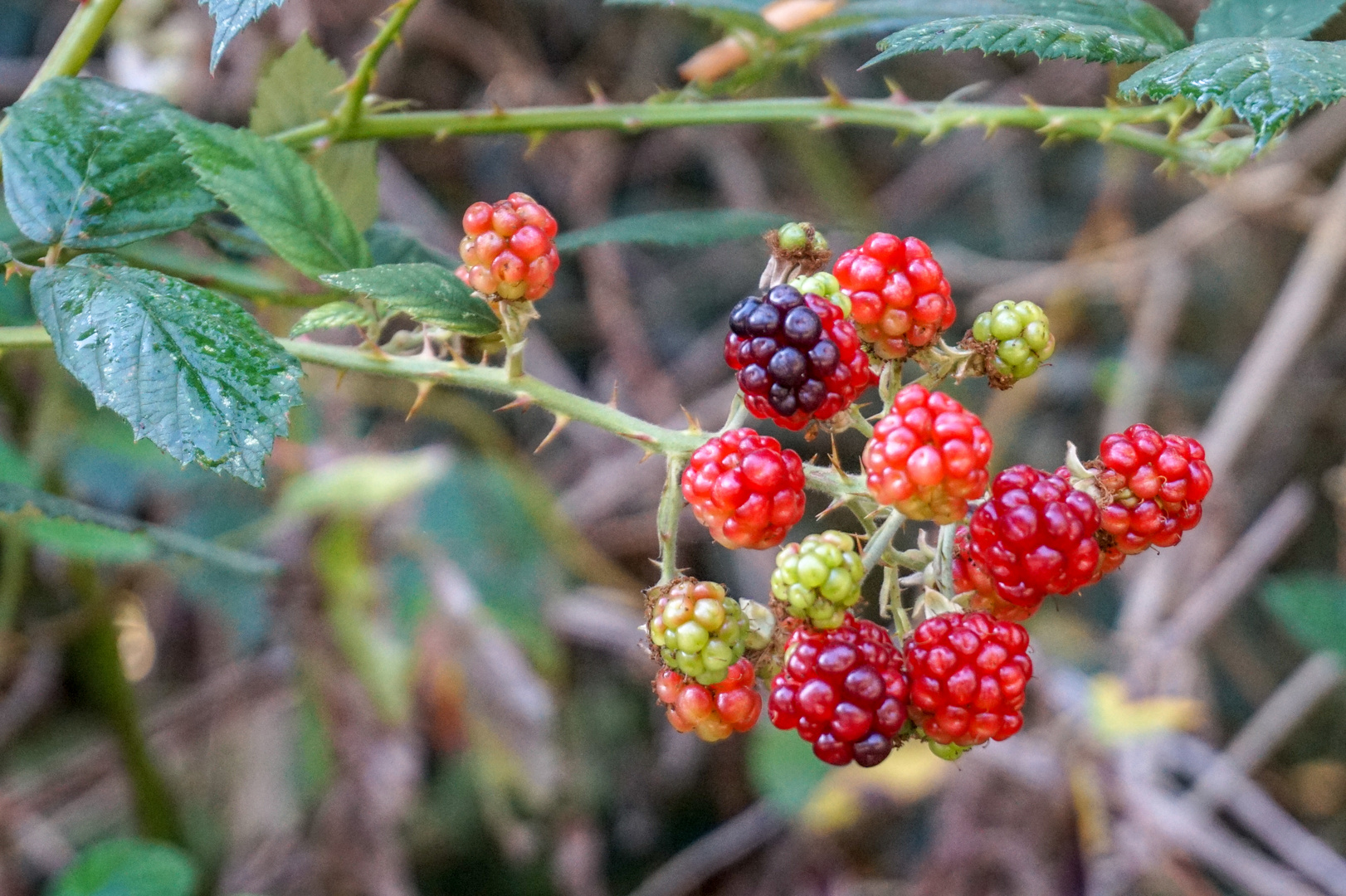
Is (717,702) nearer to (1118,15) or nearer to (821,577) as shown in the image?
(821,577)

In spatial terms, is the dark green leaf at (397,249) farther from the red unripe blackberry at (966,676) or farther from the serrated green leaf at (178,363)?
the red unripe blackberry at (966,676)

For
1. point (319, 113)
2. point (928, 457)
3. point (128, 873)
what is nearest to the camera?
point (928, 457)

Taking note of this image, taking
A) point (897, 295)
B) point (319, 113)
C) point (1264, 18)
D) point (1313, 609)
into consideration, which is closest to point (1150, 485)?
point (897, 295)

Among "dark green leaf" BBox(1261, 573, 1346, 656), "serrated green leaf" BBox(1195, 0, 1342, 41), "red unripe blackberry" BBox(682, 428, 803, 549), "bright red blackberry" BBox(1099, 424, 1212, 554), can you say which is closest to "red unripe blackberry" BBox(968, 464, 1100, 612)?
"bright red blackberry" BBox(1099, 424, 1212, 554)

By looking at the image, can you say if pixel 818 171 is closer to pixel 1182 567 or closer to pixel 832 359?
pixel 1182 567

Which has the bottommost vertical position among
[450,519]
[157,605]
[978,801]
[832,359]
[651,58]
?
[978,801]

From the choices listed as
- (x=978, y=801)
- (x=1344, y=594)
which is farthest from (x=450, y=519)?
(x=1344, y=594)
